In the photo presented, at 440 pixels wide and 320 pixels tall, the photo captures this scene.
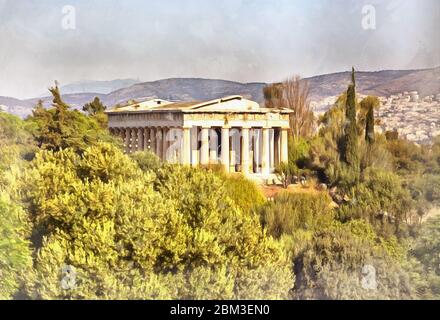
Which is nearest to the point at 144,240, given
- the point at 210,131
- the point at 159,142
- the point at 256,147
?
the point at 159,142

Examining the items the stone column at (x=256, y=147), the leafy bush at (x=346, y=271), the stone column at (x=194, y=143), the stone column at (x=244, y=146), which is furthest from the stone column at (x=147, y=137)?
the leafy bush at (x=346, y=271)

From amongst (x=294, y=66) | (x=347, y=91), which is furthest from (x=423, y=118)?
(x=294, y=66)

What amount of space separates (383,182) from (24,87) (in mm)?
4872

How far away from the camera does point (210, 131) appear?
18.0m

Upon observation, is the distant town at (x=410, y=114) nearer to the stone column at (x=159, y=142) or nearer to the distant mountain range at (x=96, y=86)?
the stone column at (x=159, y=142)

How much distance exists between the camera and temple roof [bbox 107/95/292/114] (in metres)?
16.9

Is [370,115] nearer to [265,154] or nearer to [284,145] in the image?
[284,145]

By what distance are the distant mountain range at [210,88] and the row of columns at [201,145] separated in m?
0.62

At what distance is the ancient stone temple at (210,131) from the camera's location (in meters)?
17.0

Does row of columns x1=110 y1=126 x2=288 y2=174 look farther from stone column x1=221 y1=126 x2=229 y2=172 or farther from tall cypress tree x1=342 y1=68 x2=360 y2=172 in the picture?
tall cypress tree x1=342 y1=68 x2=360 y2=172

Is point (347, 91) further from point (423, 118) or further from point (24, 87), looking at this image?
point (24, 87)

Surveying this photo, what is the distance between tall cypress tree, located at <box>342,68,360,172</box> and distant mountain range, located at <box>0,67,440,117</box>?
12.0 inches

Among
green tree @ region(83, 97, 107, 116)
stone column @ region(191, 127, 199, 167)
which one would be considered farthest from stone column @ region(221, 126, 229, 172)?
green tree @ region(83, 97, 107, 116)
